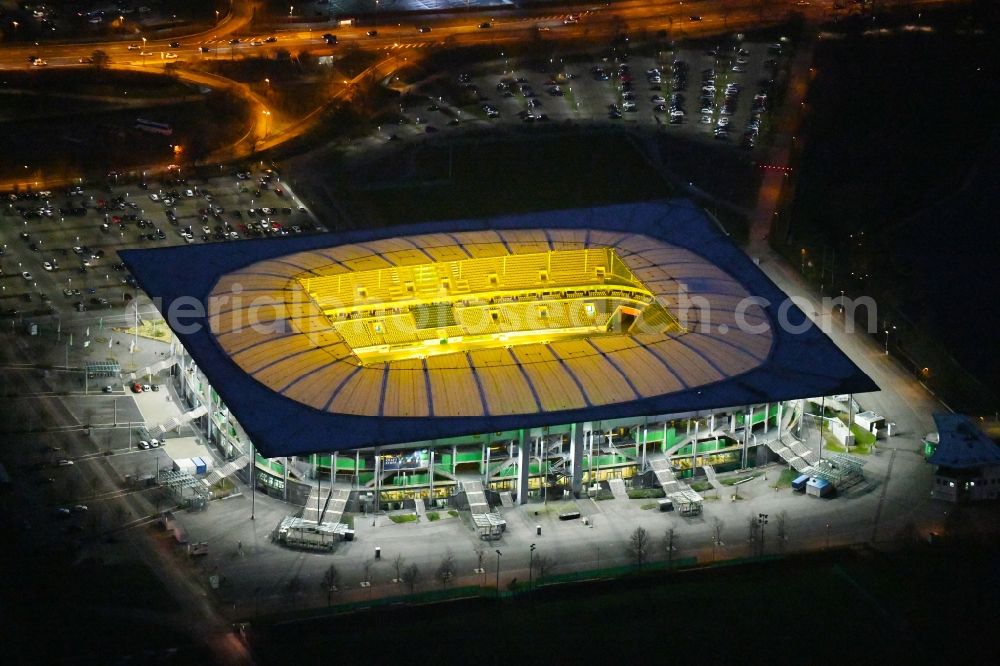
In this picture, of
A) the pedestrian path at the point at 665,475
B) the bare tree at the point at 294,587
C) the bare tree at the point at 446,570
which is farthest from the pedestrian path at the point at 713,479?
the bare tree at the point at 294,587

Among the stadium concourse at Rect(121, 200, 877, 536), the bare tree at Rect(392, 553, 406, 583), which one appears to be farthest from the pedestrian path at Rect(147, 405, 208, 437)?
the bare tree at Rect(392, 553, 406, 583)

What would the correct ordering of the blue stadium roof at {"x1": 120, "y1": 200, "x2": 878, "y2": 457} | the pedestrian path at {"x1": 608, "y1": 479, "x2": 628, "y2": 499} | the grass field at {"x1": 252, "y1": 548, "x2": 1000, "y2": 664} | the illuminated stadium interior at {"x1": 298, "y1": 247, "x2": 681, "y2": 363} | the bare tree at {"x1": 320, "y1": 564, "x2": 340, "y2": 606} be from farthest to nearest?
1. the illuminated stadium interior at {"x1": 298, "y1": 247, "x2": 681, "y2": 363}
2. the pedestrian path at {"x1": 608, "y1": 479, "x2": 628, "y2": 499}
3. the blue stadium roof at {"x1": 120, "y1": 200, "x2": 878, "y2": 457}
4. the bare tree at {"x1": 320, "y1": 564, "x2": 340, "y2": 606}
5. the grass field at {"x1": 252, "y1": 548, "x2": 1000, "y2": 664}

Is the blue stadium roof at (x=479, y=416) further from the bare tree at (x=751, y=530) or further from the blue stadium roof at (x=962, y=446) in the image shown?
the bare tree at (x=751, y=530)

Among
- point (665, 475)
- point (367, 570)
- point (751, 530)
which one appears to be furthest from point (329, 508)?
point (751, 530)

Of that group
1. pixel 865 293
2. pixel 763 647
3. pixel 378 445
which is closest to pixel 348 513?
pixel 378 445

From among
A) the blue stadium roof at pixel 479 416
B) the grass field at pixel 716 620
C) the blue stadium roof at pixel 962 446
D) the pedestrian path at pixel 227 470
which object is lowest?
the grass field at pixel 716 620

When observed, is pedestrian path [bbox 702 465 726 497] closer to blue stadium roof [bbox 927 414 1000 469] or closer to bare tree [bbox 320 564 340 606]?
blue stadium roof [bbox 927 414 1000 469]

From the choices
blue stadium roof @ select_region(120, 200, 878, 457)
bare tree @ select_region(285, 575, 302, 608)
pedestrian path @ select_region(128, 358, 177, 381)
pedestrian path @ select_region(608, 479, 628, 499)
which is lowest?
bare tree @ select_region(285, 575, 302, 608)

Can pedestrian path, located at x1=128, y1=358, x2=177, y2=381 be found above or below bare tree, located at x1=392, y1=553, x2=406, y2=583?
above

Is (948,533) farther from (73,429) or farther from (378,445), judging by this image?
(73,429)
